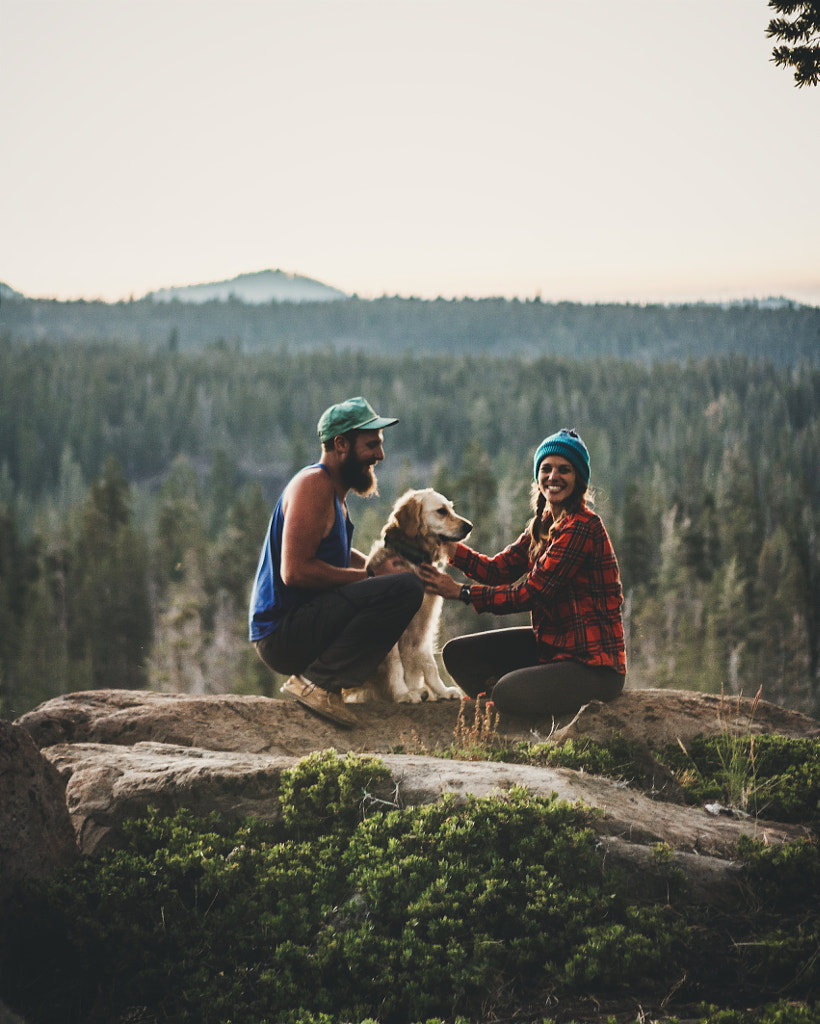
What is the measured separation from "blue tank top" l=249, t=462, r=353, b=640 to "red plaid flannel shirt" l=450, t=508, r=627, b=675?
103 cm

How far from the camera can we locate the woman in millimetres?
6172

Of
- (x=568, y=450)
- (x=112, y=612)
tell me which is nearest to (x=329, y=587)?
(x=568, y=450)

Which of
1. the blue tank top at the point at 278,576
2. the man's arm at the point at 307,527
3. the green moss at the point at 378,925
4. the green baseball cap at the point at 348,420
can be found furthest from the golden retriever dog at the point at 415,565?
the green moss at the point at 378,925

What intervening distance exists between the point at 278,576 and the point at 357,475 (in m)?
0.91

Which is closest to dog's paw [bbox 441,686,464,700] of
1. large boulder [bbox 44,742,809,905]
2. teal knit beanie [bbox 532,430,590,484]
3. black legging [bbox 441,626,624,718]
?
black legging [bbox 441,626,624,718]

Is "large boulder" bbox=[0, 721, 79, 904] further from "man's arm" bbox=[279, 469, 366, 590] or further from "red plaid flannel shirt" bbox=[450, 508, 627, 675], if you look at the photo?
"red plaid flannel shirt" bbox=[450, 508, 627, 675]

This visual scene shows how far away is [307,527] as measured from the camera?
638 centimetres

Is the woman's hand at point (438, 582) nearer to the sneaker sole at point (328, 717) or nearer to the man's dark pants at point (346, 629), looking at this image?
the man's dark pants at point (346, 629)

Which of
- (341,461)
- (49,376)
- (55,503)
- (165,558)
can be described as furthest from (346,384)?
(341,461)

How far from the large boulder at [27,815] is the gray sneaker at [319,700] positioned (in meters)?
2.46

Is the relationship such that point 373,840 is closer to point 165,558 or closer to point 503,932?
point 503,932

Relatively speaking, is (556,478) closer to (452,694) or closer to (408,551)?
(408,551)

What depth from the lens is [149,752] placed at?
601 cm

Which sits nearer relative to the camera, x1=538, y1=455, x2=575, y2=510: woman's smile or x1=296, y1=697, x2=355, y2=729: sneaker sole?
x1=538, y1=455, x2=575, y2=510: woman's smile
